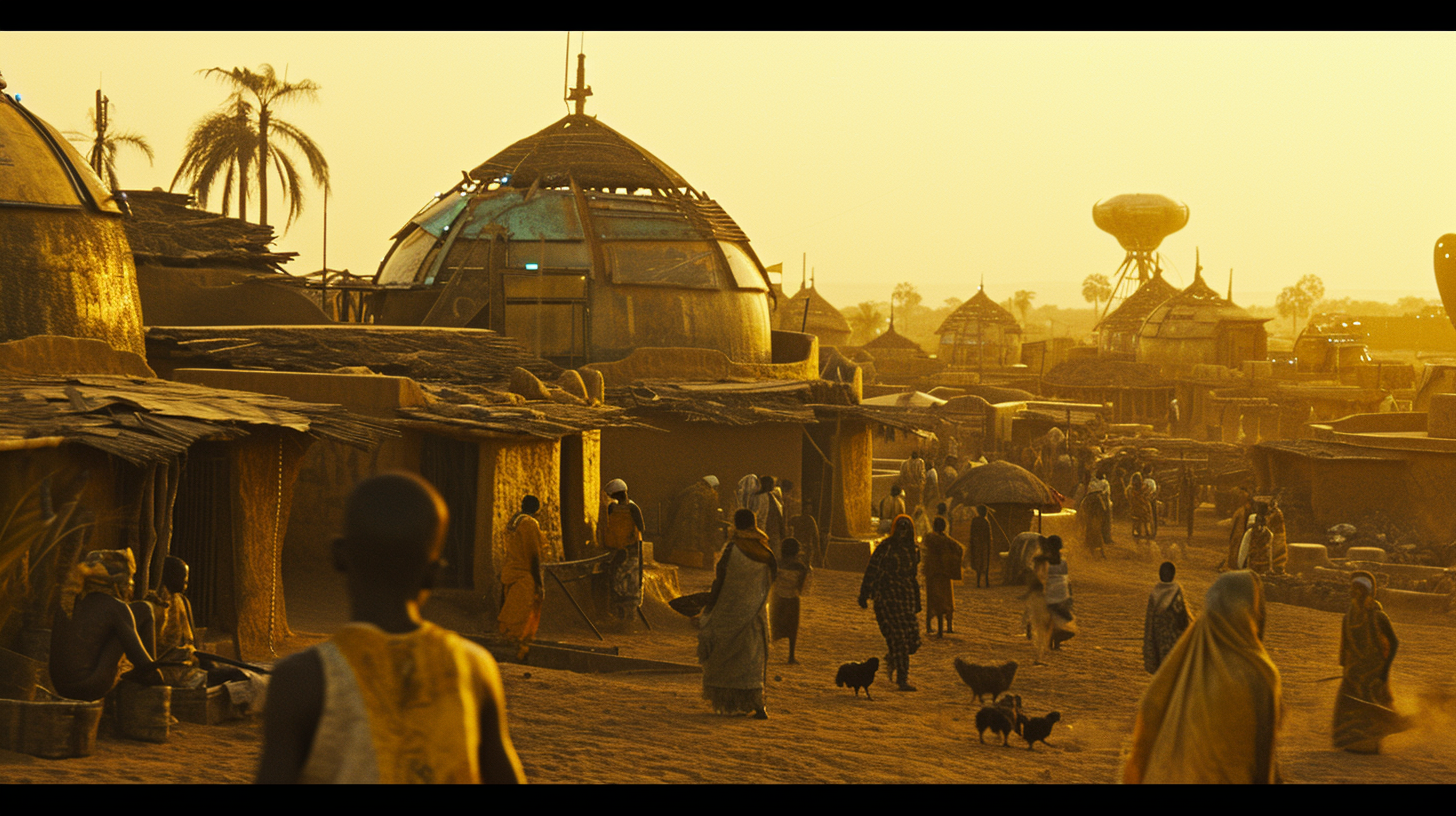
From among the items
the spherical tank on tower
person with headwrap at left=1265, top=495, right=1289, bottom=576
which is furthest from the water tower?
person with headwrap at left=1265, top=495, right=1289, bottom=576

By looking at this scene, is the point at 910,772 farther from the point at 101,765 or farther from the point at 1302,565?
the point at 1302,565

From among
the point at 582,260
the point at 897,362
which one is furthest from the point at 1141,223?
the point at 582,260

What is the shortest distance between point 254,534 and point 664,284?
46.9 ft

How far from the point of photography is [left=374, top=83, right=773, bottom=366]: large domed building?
23.5 meters

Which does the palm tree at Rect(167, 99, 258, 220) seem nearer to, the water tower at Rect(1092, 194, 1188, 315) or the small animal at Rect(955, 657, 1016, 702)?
the small animal at Rect(955, 657, 1016, 702)

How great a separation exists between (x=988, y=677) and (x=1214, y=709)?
5.64m

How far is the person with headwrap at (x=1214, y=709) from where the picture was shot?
15.7 feet

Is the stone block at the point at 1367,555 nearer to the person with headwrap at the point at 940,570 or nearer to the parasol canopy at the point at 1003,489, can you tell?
the parasol canopy at the point at 1003,489

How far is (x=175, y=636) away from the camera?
8250 mm

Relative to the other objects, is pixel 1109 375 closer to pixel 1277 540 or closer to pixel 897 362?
pixel 897 362

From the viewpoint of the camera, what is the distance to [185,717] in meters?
8.16

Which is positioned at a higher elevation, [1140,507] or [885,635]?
[1140,507]
